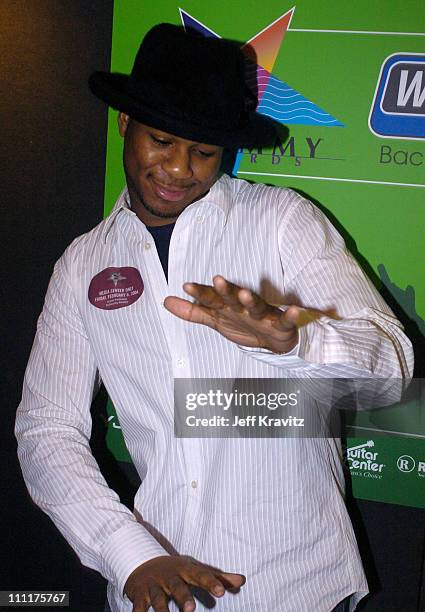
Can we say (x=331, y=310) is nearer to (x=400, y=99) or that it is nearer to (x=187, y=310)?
(x=187, y=310)

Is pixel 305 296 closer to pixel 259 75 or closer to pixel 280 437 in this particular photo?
pixel 280 437

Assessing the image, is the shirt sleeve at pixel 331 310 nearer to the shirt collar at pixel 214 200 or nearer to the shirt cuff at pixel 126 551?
the shirt collar at pixel 214 200

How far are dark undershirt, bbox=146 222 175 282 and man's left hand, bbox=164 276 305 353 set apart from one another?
641 mm

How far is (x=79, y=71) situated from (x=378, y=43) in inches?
38.1

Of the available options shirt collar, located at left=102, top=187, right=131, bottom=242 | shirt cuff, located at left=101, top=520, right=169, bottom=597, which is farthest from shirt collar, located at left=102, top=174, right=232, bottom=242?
shirt cuff, located at left=101, top=520, right=169, bottom=597

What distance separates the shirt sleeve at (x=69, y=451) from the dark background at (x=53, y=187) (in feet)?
1.86

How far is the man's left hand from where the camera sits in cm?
110

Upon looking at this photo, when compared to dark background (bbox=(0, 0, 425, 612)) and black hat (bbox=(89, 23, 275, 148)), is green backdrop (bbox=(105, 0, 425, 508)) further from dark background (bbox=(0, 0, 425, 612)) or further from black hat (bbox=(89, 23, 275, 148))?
black hat (bbox=(89, 23, 275, 148))

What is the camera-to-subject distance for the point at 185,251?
5.74ft

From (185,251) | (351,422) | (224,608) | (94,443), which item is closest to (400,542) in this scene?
(351,422)

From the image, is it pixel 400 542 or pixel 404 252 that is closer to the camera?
pixel 404 252

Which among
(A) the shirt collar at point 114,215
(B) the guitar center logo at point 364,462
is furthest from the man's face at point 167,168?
(B) the guitar center logo at point 364,462

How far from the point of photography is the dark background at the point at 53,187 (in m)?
2.30

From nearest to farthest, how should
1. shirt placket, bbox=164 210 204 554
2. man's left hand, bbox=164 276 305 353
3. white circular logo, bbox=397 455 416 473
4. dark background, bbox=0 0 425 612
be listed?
man's left hand, bbox=164 276 305 353
shirt placket, bbox=164 210 204 554
white circular logo, bbox=397 455 416 473
dark background, bbox=0 0 425 612
